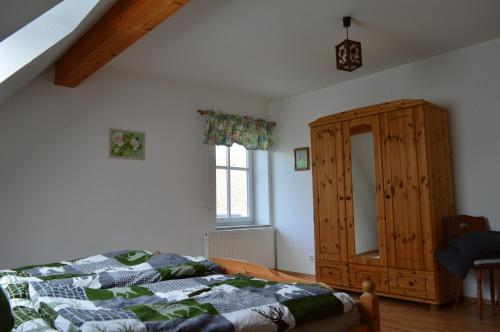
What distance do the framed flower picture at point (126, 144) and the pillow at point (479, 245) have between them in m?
3.25

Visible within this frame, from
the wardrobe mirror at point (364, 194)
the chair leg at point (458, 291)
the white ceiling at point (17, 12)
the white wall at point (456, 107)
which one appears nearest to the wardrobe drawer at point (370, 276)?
the wardrobe mirror at point (364, 194)

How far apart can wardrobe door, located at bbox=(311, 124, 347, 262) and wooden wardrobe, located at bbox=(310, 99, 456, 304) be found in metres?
0.01

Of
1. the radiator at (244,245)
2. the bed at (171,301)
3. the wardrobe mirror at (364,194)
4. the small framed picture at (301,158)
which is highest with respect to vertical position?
the small framed picture at (301,158)

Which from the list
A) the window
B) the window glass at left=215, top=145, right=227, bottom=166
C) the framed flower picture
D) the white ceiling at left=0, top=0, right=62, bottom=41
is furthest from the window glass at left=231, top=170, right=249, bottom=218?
the white ceiling at left=0, top=0, right=62, bottom=41

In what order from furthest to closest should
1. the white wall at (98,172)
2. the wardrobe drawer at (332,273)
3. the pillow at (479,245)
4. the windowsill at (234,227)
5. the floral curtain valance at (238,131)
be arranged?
1. the windowsill at (234,227)
2. the floral curtain valance at (238,131)
3. the wardrobe drawer at (332,273)
4. the white wall at (98,172)
5. the pillow at (479,245)

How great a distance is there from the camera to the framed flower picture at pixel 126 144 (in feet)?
13.8

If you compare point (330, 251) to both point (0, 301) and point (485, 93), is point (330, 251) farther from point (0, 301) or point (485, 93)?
point (0, 301)

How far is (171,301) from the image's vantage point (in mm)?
1764

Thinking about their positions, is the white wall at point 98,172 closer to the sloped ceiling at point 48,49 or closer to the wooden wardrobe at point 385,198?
the sloped ceiling at point 48,49

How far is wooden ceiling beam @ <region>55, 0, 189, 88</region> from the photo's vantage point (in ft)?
8.55

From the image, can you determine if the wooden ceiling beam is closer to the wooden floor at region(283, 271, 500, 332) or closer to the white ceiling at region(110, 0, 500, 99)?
the white ceiling at region(110, 0, 500, 99)

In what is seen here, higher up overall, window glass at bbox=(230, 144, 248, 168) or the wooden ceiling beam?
the wooden ceiling beam

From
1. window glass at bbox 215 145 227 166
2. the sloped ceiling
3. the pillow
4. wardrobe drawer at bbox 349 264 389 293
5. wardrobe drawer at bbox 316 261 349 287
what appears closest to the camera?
the sloped ceiling

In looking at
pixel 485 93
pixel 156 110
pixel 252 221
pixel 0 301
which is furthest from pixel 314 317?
pixel 252 221
